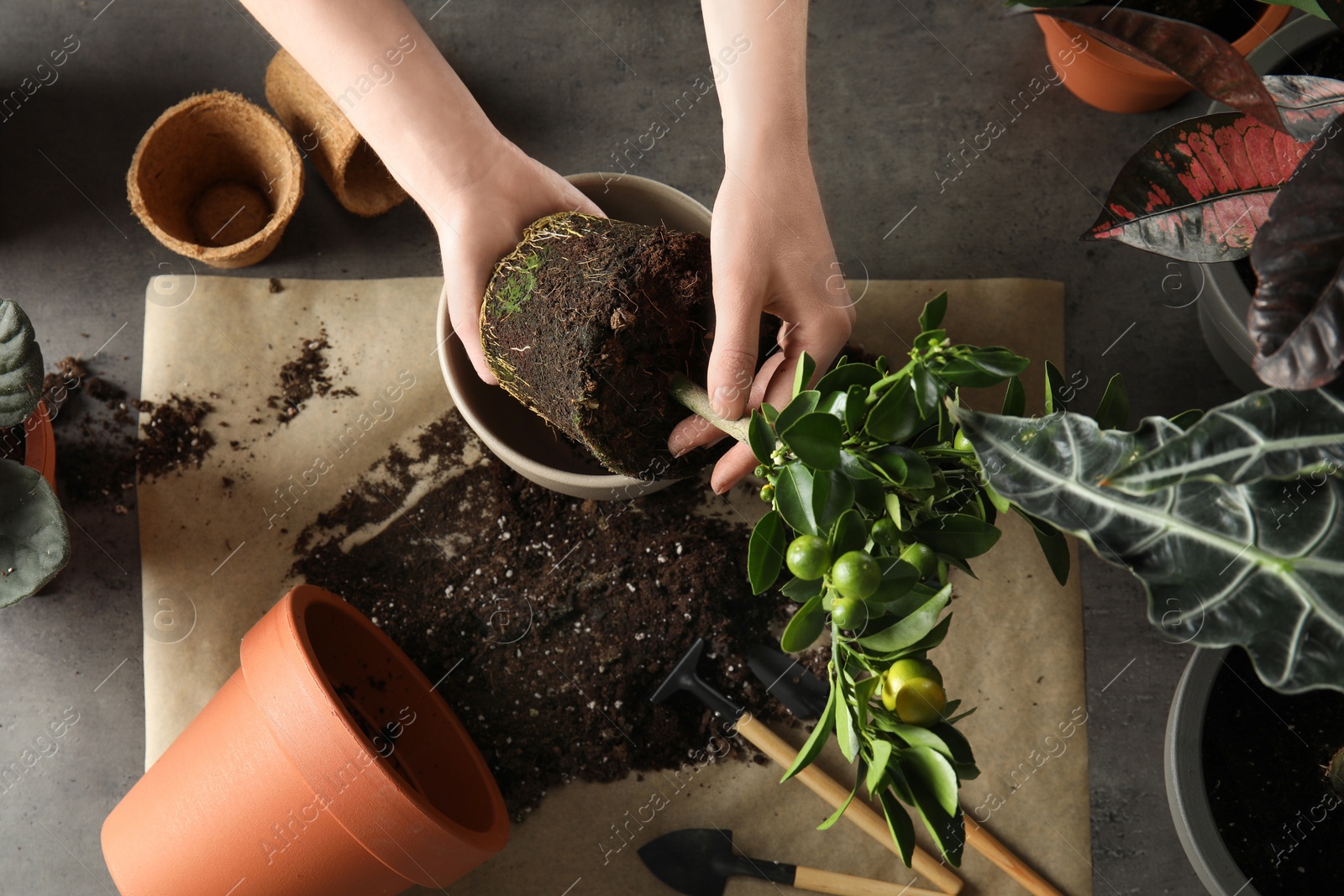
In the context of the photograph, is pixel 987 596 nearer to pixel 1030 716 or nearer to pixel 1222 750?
pixel 1030 716

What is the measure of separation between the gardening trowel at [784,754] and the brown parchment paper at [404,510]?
0.03 meters

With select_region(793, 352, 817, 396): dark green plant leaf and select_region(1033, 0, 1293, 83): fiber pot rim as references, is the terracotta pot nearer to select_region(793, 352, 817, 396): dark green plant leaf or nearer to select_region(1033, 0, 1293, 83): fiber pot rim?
select_region(793, 352, 817, 396): dark green plant leaf

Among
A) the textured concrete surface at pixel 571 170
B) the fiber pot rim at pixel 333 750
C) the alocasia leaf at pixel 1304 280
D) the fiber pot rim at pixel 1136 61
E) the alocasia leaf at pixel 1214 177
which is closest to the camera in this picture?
the alocasia leaf at pixel 1304 280

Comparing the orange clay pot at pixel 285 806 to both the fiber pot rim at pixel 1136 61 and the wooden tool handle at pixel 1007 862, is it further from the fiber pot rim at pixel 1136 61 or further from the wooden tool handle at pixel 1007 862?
the fiber pot rim at pixel 1136 61

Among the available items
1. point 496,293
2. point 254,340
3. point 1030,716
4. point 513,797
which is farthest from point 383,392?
point 1030,716

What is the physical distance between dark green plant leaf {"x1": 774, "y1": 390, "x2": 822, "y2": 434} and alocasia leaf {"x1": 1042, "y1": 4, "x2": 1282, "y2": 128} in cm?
30

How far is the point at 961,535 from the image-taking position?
0.66m

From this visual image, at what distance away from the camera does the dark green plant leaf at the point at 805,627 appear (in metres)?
0.66

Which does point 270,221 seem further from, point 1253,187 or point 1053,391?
point 1253,187

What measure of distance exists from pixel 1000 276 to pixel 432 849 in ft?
3.49

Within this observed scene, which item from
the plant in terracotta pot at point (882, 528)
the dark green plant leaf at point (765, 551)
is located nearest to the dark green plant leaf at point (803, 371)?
the plant in terracotta pot at point (882, 528)

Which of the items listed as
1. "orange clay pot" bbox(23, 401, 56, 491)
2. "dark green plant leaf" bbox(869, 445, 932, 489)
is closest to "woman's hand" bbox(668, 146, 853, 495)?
"dark green plant leaf" bbox(869, 445, 932, 489)

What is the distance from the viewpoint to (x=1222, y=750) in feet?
3.11

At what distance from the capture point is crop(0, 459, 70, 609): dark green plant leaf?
97 centimetres
